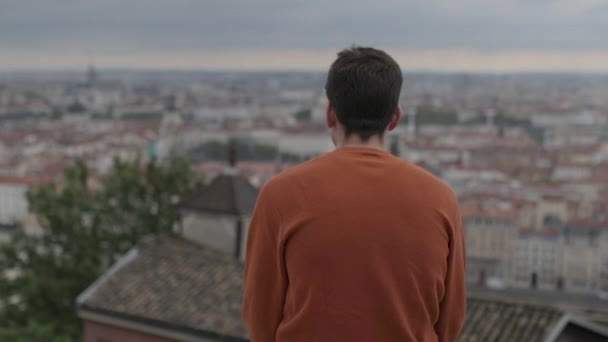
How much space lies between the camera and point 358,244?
1.43 metres

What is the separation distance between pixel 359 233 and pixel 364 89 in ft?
0.82

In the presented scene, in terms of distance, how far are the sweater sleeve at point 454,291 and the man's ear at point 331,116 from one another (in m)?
0.28

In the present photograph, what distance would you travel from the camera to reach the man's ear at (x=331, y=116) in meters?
1.54

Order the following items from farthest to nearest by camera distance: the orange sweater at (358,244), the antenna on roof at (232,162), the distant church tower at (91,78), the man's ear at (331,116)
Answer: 1. the distant church tower at (91,78)
2. the antenna on roof at (232,162)
3. the man's ear at (331,116)
4. the orange sweater at (358,244)

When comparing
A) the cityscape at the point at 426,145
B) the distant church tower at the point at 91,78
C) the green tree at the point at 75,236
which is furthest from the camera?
the distant church tower at the point at 91,78

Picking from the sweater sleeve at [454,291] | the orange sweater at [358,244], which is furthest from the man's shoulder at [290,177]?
the sweater sleeve at [454,291]

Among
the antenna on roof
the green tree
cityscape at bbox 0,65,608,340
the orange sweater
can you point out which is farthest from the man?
the green tree

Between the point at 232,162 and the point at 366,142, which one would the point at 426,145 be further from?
the point at 366,142

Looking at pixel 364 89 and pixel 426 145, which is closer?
pixel 364 89

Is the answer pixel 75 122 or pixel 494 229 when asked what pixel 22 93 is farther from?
pixel 494 229

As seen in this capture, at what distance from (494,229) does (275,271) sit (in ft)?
165

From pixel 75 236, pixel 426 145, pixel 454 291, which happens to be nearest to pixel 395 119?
pixel 454 291

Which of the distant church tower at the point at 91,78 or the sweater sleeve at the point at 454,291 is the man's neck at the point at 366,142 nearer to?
the sweater sleeve at the point at 454,291

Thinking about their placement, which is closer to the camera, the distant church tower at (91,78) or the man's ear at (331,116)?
the man's ear at (331,116)
